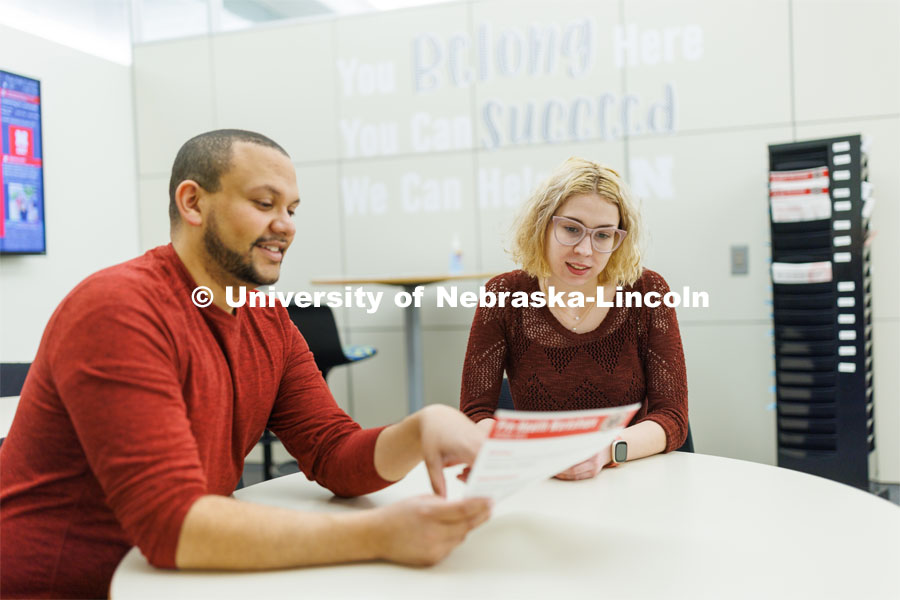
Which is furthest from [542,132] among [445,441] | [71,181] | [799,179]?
[445,441]

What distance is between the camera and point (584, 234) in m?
1.79

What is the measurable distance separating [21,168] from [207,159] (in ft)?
10.6

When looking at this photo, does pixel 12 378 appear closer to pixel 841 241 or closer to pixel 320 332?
pixel 320 332

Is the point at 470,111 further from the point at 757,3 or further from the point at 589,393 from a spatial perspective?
the point at 589,393

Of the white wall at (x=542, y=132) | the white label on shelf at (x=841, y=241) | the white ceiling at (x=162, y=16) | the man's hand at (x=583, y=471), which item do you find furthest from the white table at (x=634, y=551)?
the white ceiling at (x=162, y=16)

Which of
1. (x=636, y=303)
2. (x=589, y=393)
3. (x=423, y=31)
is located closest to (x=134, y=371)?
(x=589, y=393)

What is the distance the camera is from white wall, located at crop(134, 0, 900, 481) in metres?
3.39

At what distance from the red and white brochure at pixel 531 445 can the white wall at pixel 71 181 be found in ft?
12.3

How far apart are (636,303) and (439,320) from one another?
235cm

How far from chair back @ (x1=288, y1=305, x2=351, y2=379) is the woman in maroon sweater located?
5.18 ft

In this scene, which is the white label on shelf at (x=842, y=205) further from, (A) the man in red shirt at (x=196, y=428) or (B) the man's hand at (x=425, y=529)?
Result: (B) the man's hand at (x=425, y=529)

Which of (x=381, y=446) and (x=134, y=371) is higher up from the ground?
(x=134, y=371)

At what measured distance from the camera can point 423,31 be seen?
3963 millimetres

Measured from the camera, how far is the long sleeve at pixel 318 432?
42.8 inches
